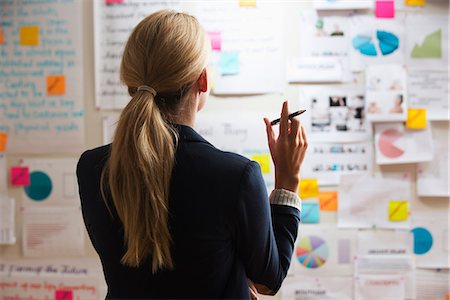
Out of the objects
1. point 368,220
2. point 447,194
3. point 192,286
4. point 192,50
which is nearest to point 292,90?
point 368,220

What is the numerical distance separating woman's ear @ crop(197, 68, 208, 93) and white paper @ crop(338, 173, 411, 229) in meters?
0.90

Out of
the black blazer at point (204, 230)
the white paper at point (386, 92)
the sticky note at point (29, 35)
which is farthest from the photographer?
the sticky note at point (29, 35)

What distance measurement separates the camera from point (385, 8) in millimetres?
1682

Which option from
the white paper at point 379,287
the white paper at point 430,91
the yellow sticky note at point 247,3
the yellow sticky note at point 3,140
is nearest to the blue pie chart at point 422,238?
the white paper at point 379,287

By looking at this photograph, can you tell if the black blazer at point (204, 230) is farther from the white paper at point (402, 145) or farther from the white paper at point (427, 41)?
the white paper at point (427, 41)

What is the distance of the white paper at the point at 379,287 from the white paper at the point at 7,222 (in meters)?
1.20

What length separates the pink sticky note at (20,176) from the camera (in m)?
1.79

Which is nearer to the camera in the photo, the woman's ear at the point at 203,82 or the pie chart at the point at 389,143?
the woman's ear at the point at 203,82

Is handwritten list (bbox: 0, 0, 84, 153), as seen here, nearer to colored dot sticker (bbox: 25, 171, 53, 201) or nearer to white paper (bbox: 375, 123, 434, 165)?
colored dot sticker (bbox: 25, 171, 53, 201)

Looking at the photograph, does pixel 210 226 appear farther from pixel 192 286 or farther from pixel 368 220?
pixel 368 220

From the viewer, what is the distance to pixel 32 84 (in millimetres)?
1790

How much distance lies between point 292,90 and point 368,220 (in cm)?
50

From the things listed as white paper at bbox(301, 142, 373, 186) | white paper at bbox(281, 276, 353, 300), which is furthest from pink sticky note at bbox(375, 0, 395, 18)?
white paper at bbox(281, 276, 353, 300)

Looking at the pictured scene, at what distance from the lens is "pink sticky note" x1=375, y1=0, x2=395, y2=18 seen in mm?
1681
